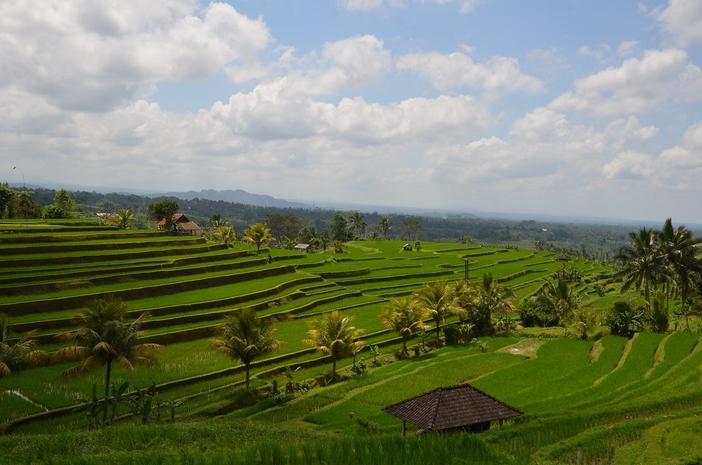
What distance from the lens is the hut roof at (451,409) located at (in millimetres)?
15227

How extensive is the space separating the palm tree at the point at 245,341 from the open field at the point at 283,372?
1.83 metres

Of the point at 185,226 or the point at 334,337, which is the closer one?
the point at 334,337

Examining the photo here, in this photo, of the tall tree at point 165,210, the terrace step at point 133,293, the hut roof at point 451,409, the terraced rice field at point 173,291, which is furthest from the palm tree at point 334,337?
the tall tree at point 165,210

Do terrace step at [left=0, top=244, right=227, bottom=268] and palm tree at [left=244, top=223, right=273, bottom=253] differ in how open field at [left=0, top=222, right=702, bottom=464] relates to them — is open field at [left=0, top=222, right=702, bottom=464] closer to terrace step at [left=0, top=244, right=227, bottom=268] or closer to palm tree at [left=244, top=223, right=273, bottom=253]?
terrace step at [left=0, top=244, right=227, bottom=268]

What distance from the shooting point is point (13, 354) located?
846 inches

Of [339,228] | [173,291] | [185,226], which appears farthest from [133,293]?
[339,228]

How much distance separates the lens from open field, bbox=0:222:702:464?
1380cm

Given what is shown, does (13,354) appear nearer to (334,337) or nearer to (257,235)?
(334,337)

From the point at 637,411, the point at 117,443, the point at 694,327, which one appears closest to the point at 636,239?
the point at 694,327

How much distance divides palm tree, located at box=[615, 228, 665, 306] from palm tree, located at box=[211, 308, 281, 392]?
2909cm

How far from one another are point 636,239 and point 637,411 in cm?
2632

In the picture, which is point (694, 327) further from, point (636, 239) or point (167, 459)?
point (167, 459)

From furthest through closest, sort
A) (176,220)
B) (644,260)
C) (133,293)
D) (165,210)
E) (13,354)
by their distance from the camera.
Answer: (176,220), (165,210), (644,260), (133,293), (13,354)

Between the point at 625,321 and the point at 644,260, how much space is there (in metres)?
6.88
